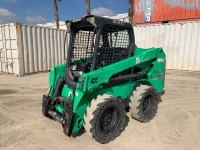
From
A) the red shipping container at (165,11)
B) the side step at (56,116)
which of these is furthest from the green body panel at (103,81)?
the red shipping container at (165,11)

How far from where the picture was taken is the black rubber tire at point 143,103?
12.5ft

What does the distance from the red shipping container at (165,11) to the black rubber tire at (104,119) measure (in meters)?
13.1

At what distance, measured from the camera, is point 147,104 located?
416 centimetres

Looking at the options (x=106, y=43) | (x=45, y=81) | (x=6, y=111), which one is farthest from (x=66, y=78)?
(x=45, y=81)

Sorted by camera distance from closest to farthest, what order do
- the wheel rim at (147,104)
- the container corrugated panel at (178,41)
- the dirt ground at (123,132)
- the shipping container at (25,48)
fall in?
the dirt ground at (123,132), the wheel rim at (147,104), the shipping container at (25,48), the container corrugated panel at (178,41)

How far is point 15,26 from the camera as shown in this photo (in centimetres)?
881

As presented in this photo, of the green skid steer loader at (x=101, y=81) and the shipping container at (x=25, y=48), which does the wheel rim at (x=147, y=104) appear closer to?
the green skid steer loader at (x=101, y=81)

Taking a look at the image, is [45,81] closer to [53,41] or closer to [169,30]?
[53,41]

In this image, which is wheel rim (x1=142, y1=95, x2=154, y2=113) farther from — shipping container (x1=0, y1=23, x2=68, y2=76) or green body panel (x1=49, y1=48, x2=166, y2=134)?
shipping container (x1=0, y1=23, x2=68, y2=76)

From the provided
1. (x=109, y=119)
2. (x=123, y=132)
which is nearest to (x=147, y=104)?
(x=123, y=132)

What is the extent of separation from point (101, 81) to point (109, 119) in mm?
734

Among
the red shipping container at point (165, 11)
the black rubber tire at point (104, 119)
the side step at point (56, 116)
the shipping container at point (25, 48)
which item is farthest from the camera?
the red shipping container at point (165, 11)

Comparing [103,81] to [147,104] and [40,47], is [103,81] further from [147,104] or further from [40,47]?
[40,47]

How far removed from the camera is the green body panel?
10.3 feet
